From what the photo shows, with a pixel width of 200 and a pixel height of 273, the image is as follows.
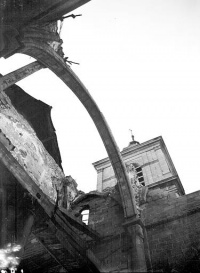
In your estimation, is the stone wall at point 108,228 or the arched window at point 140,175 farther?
the arched window at point 140,175

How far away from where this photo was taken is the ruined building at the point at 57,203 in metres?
4.51

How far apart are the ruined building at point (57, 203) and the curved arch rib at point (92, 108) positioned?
1.2 inches

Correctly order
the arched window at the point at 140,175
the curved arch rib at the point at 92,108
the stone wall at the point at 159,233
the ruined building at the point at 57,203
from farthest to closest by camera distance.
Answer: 1. the arched window at the point at 140,175
2. the curved arch rib at the point at 92,108
3. the stone wall at the point at 159,233
4. the ruined building at the point at 57,203

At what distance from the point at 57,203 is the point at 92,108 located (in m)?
4.05

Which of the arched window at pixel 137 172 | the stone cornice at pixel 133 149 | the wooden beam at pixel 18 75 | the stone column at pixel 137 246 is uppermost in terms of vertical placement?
the stone cornice at pixel 133 149

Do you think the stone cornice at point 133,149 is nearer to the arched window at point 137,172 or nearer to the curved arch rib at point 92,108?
the arched window at point 137,172

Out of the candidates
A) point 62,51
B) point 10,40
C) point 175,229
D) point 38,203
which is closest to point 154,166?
point 175,229

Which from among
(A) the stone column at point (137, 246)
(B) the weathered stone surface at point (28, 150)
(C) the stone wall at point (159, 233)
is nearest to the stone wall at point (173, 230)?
(C) the stone wall at point (159, 233)

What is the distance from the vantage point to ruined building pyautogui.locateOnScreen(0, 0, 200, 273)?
14.8ft

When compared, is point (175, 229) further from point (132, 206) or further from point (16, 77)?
point (16, 77)

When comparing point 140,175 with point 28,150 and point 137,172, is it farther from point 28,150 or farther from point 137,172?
point 28,150

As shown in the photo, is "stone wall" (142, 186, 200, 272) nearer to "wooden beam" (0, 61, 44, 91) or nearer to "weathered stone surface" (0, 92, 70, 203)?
"weathered stone surface" (0, 92, 70, 203)

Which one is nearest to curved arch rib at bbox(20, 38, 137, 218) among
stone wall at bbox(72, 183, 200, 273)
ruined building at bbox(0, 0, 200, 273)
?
ruined building at bbox(0, 0, 200, 273)

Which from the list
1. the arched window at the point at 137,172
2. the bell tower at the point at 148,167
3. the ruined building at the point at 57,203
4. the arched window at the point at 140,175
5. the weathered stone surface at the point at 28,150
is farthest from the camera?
the arched window at the point at 140,175
